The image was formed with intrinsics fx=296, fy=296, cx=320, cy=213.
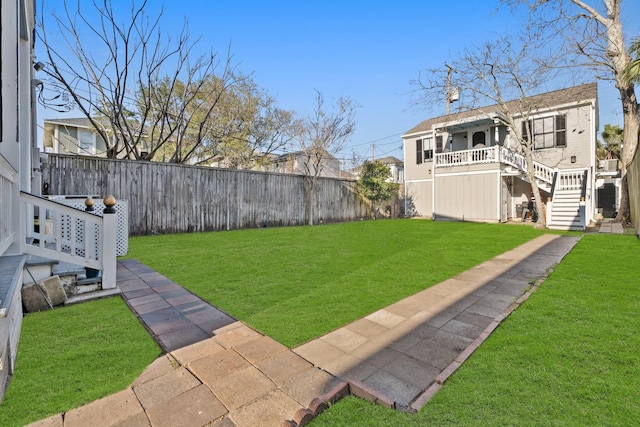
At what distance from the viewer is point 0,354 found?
58.7 inches

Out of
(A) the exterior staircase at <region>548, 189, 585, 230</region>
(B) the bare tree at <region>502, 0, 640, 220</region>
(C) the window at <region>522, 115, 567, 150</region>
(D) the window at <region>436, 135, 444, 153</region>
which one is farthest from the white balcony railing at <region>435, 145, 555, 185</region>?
(B) the bare tree at <region>502, 0, 640, 220</region>

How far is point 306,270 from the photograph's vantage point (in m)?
4.48

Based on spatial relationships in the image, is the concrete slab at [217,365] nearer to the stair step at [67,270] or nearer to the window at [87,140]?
Result: the stair step at [67,270]

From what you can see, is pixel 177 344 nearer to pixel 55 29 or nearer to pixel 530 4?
pixel 55 29

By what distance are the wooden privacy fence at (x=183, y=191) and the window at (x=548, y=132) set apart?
32.5 ft

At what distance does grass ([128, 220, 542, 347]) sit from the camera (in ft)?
9.53

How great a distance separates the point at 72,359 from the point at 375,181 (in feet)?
42.6

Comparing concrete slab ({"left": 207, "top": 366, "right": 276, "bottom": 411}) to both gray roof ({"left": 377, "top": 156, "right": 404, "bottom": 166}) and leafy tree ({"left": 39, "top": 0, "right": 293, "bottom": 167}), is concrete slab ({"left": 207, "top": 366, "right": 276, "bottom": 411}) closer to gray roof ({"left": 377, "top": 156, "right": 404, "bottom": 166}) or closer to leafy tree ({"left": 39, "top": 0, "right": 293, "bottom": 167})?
leafy tree ({"left": 39, "top": 0, "right": 293, "bottom": 167})

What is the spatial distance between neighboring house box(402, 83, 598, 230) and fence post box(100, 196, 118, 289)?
11738 mm

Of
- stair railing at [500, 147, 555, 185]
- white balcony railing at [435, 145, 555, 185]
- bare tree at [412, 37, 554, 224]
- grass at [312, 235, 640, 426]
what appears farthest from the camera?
white balcony railing at [435, 145, 555, 185]

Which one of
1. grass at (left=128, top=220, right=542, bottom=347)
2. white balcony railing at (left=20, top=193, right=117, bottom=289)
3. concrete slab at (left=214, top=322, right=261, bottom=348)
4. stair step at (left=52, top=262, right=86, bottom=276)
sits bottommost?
concrete slab at (left=214, top=322, right=261, bottom=348)

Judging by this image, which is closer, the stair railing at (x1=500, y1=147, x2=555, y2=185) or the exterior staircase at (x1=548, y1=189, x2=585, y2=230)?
the exterior staircase at (x1=548, y1=189, x2=585, y2=230)

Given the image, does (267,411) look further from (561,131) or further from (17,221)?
(561,131)

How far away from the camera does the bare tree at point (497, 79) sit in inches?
408
